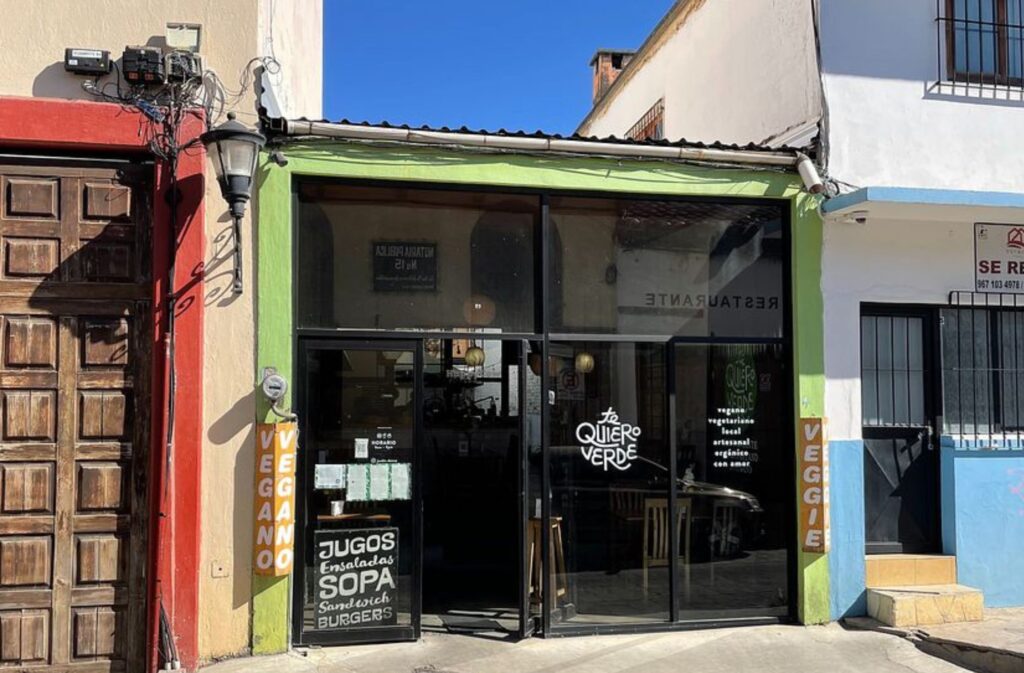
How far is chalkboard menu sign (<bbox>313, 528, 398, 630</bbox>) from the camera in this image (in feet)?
19.2

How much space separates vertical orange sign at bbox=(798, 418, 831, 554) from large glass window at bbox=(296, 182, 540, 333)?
241cm

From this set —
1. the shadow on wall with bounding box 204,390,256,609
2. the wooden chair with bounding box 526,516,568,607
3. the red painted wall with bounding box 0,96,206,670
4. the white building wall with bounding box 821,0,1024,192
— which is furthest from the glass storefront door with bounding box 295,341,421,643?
the white building wall with bounding box 821,0,1024,192

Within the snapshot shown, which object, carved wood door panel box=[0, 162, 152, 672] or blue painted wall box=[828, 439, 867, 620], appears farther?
blue painted wall box=[828, 439, 867, 620]

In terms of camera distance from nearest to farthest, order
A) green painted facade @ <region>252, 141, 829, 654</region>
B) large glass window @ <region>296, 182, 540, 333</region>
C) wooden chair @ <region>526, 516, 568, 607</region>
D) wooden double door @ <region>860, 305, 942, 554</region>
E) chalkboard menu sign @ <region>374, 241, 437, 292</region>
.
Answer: green painted facade @ <region>252, 141, 829, 654</region> < large glass window @ <region>296, 182, 540, 333</region> < chalkboard menu sign @ <region>374, 241, 437, 292</region> < wooden chair @ <region>526, 516, 568, 607</region> < wooden double door @ <region>860, 305, 942, 554</region>

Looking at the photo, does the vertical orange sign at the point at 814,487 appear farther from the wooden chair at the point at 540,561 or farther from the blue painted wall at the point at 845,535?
the wooden chair at the point at 540,561

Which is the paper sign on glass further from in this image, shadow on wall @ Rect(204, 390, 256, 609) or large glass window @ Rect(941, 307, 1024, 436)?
large glass window @ Rect(941, 307, 1024, 436)

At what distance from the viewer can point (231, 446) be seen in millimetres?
5633

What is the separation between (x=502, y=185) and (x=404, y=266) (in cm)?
98

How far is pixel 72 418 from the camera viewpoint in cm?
541

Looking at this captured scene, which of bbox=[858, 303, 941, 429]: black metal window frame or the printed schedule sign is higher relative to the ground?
the printed schedule sign

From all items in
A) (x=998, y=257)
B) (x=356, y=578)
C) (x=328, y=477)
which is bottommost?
(x=356, y=578)

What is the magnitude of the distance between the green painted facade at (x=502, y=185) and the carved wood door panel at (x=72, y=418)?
0.81 meters

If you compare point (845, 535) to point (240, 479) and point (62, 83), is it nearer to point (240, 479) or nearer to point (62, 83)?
point (240, 479)

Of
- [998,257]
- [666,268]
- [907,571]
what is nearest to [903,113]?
[998,257]
